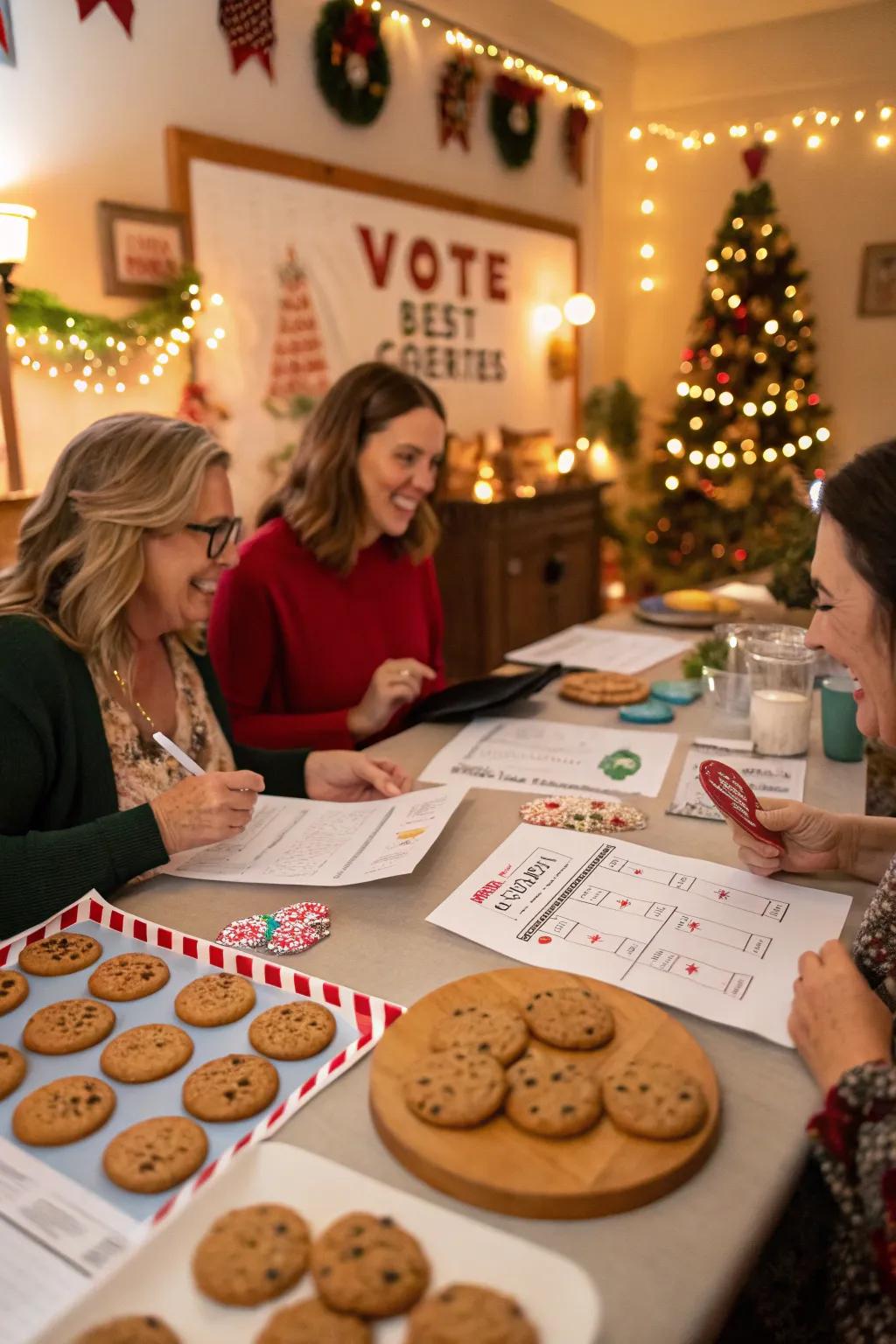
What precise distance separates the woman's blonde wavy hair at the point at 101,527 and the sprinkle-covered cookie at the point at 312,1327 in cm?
100

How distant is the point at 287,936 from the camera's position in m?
1.07

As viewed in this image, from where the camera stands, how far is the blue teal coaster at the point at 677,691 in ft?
6.52

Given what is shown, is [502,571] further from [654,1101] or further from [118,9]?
[654,1101]

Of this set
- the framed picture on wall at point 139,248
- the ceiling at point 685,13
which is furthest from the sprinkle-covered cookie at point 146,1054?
the ceiling at point 685,13

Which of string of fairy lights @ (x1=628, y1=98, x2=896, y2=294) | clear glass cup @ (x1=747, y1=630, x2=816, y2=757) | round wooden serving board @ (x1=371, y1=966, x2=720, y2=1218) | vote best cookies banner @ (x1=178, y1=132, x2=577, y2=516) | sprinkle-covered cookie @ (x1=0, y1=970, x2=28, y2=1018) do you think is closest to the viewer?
round wooden serving board @ (x1=371, y1=966, x2=720, y2=1218)

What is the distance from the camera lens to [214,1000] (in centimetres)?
94

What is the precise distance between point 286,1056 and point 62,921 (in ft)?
1.22

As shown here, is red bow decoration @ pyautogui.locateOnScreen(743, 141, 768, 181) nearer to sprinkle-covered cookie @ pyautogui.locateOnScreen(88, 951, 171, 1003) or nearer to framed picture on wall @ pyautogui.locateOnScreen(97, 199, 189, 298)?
framed picture on wall @ pyautogui.locateOnScreen(97, 199, 189, 298)

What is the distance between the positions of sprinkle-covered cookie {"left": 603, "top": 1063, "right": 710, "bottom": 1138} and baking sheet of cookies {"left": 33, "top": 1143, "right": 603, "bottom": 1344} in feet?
0.45

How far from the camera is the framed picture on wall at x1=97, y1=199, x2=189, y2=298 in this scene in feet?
10.3

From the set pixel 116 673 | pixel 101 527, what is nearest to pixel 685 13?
pixel 101 527

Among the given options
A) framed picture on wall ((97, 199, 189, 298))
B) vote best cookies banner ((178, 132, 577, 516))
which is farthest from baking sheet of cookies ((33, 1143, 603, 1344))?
vote best cookies banner ((178, 132, 577, 516))

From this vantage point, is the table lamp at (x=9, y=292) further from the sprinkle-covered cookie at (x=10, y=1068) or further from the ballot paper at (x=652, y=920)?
the sprinkle-covered cookie at (x=10, y=1068)

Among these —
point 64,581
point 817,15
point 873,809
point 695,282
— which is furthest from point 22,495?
point 817,15
